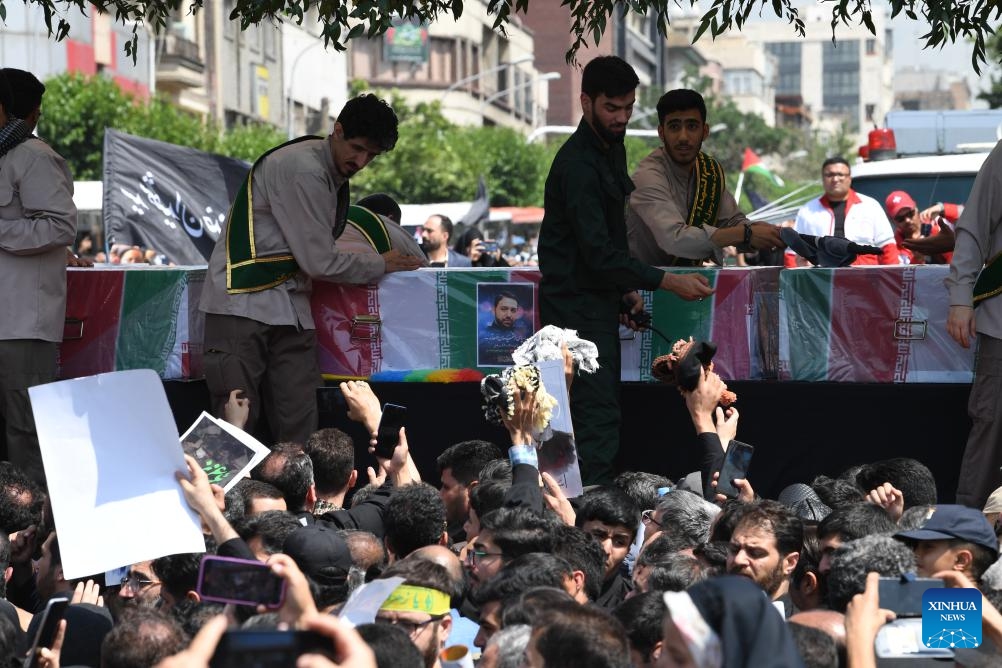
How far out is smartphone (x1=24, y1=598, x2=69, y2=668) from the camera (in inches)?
168

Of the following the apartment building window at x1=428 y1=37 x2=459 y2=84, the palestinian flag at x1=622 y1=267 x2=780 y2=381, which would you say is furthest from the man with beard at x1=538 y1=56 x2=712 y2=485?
the apartment building window at x1=428 y1=37 x2=459 y2=84

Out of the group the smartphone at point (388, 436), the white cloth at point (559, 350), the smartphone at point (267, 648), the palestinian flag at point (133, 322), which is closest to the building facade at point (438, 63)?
the palestinian flag at point (133, 322)

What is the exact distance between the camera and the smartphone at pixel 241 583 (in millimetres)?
3809

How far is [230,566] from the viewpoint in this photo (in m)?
3.92

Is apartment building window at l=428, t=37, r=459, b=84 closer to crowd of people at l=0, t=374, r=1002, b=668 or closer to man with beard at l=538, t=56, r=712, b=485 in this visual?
man with beard at l=538, t=56, r=712, b=485

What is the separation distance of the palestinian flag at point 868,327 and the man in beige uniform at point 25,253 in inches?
129

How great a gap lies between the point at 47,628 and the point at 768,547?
227cm

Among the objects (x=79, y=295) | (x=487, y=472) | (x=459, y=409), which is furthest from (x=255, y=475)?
(x=79, y=295)

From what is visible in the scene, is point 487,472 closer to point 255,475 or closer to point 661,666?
point 255,475

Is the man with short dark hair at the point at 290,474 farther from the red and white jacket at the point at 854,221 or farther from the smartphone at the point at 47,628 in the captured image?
the red and white jacket at the point at 854,221

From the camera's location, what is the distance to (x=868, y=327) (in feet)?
25.2

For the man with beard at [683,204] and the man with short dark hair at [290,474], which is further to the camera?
the man with beard at [683,204]

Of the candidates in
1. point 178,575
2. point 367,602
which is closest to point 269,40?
point 178,575

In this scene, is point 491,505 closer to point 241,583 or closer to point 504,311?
point 504,311
